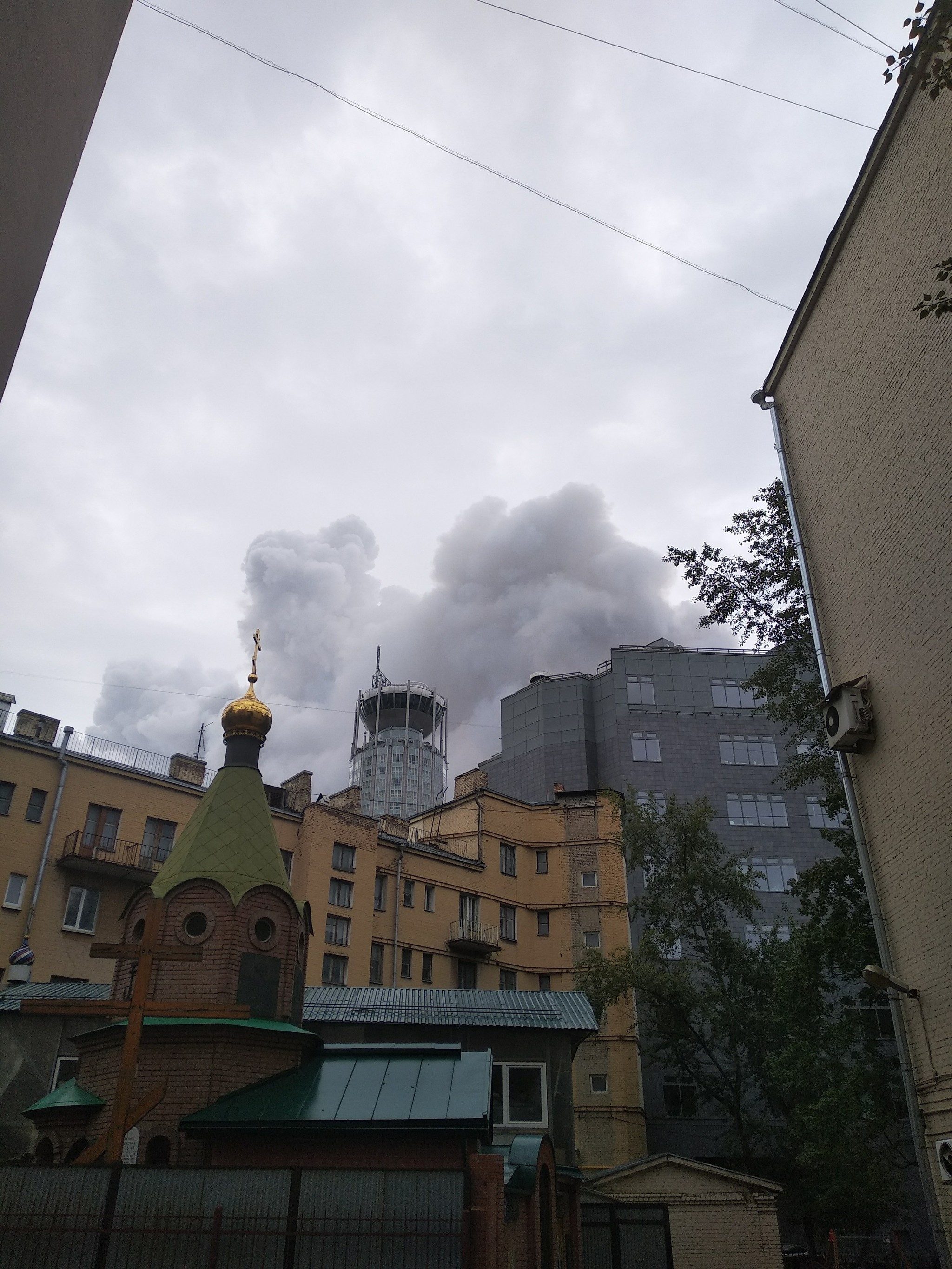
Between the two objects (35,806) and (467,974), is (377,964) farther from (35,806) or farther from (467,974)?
(35,806)

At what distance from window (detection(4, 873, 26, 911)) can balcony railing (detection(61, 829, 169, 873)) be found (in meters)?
1.37

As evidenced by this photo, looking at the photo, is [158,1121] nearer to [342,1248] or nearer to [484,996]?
[342,1248]

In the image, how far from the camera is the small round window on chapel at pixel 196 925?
18.5m

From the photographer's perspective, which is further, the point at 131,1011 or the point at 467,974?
the point at 467,974

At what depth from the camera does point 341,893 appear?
4019 centimetres

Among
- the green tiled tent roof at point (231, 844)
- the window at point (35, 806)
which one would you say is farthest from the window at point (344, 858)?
the green tiled tent roof at point (231, 844)

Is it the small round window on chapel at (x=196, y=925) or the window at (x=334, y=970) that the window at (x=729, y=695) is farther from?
the small round window on chapel at (x=196, y=925)

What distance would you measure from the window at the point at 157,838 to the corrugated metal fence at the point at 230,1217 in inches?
946

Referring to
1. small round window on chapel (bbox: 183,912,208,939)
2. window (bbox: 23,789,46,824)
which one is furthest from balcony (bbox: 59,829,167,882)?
small round window on chapel (bbox: 183,912,208,939)

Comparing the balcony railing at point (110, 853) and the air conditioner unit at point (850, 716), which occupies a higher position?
the balcony railing at point (110, 853)

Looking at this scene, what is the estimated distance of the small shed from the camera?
69.2ft

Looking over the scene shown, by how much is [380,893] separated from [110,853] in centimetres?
1186

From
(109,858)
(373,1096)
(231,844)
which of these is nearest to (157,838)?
(109,858)

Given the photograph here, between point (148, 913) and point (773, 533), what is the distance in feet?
52.4
